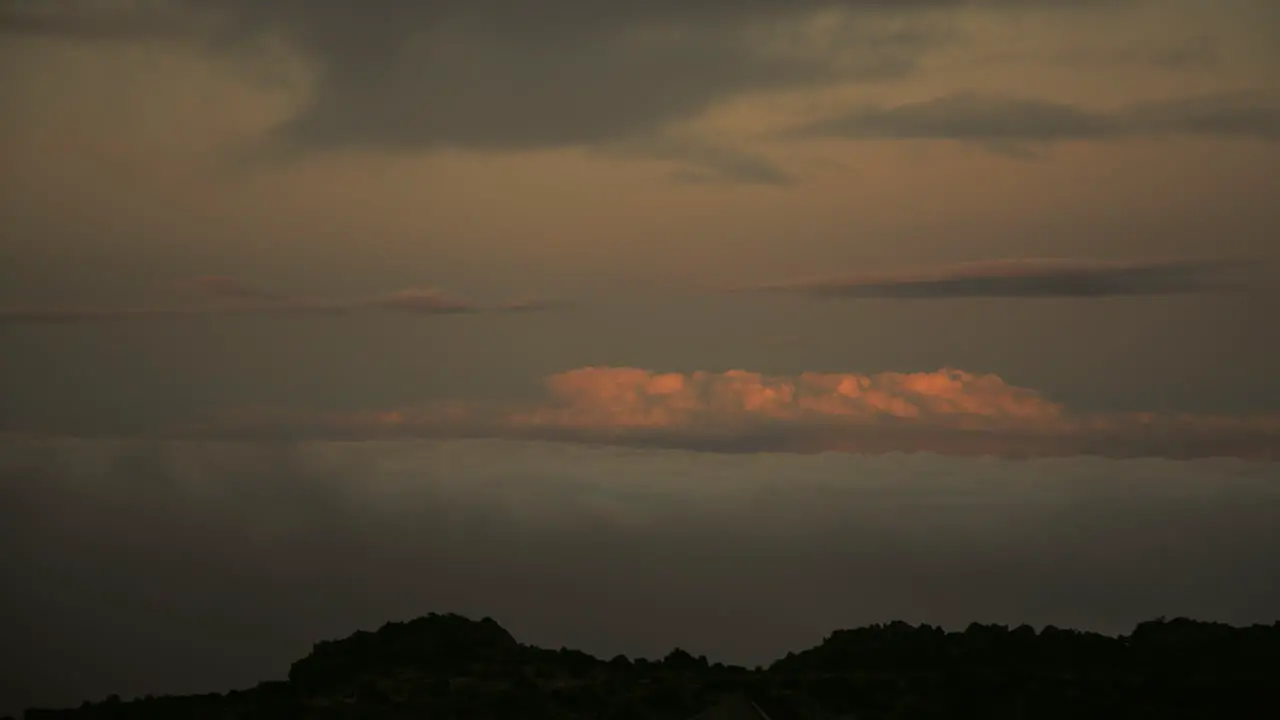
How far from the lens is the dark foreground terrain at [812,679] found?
104 meters

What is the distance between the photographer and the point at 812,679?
115m

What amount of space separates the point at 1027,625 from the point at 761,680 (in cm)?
2944

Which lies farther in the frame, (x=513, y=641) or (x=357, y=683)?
(x=513, y=641)

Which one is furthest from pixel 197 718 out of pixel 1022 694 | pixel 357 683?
pixel 1022 694

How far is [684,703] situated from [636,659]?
1894cm

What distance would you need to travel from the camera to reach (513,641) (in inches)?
5531

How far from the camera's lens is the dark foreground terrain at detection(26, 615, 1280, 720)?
341ft

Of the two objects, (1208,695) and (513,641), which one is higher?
(513,641)

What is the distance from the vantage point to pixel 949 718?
333 feet

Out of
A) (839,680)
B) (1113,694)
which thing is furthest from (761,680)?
(1113,694)

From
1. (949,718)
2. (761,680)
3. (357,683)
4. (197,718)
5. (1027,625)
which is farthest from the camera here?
(1027,625)

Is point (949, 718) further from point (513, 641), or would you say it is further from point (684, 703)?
point (513, 641)

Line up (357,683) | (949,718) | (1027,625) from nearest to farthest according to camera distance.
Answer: (949,718) < (357,683) < (1027,625)

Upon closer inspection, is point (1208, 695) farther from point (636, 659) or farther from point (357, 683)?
point (357, 683)
